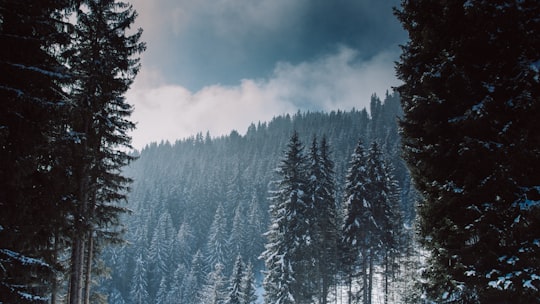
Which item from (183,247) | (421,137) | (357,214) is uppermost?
(421,137)

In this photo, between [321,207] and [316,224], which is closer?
[316,224]

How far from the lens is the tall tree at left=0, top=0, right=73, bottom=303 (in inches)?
298

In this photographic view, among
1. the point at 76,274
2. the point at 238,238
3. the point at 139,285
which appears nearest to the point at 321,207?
the point at 76,274

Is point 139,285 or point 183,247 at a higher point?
point 183,247

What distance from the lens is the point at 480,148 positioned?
289 inches

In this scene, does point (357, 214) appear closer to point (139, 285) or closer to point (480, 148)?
point (480, 148)

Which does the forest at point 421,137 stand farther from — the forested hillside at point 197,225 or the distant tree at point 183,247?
the distant tree at point 183,247

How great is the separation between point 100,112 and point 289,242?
1760 cm

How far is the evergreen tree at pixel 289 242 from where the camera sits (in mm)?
A: 25125

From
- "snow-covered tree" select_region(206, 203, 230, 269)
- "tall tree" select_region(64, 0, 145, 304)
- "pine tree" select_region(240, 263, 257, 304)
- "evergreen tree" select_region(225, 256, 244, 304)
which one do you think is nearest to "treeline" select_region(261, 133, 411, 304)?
"pine tree" select_region(240, 263, 257, 304)

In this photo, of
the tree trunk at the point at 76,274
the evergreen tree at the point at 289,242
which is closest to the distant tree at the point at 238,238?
the evergreen tree at the point at 289,242

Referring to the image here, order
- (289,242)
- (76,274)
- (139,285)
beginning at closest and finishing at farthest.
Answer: (76,274) → (289,242) → (139,285)

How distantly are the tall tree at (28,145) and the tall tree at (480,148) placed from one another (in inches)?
382

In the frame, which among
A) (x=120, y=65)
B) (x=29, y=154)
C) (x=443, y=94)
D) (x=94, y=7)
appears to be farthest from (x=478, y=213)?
(x=94, y=7)
